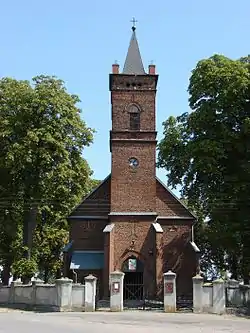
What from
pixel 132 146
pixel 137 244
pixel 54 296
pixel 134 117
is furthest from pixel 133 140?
pixel 54 296

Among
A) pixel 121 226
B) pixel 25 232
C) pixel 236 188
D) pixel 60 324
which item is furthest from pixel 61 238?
pixel 60 324

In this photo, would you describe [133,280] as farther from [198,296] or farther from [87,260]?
[198,296]

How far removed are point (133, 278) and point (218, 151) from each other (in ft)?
29.9

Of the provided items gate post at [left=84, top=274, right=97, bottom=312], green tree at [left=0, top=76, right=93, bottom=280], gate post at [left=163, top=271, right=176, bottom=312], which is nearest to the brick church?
green tree at [left=0, top=76, right=93, bottom=280]

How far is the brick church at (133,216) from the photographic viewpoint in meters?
30.7

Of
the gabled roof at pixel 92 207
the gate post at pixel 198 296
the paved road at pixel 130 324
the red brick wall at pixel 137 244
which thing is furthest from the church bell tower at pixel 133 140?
the paved road at pixel 130 324

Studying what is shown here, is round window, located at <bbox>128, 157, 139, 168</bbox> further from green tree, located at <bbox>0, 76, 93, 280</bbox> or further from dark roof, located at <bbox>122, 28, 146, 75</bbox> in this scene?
dark roof, located at <bbox>122, 28, 146, 75</bbox>

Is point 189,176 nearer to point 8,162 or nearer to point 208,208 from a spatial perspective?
point 208,208

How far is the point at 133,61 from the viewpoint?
115ft

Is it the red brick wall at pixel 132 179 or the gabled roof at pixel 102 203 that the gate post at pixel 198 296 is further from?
the gabled roof at pixel 102 203

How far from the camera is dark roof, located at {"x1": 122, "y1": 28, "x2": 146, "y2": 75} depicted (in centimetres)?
3441

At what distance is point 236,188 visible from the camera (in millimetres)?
28812

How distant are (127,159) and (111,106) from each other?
3718 millimetres

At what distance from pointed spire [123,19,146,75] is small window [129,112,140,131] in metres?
2.85
